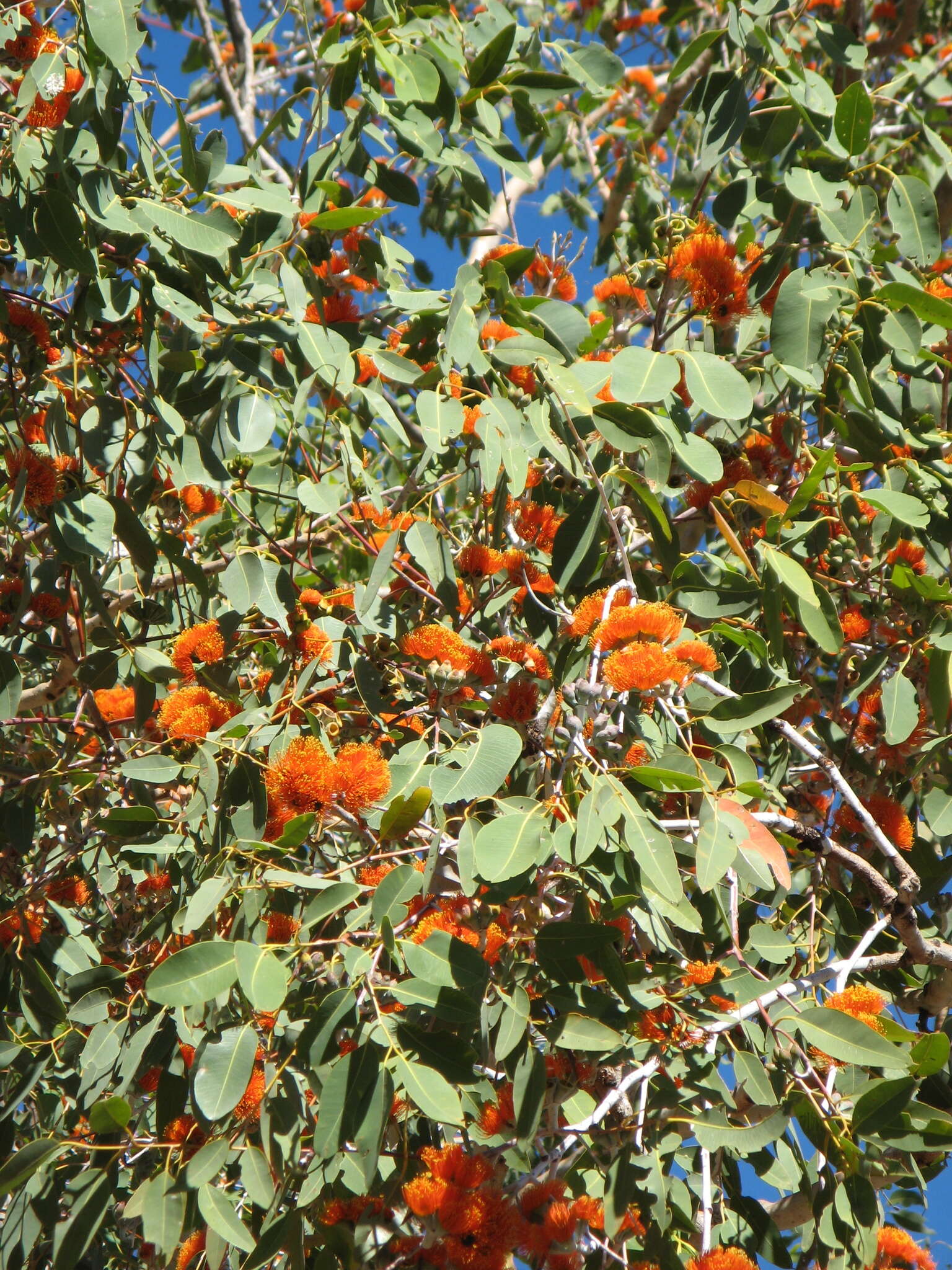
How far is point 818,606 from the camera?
1.60 meters

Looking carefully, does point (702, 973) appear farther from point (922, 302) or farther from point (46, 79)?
point (46, 79)

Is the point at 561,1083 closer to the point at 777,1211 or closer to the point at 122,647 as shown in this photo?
the point at 777,1211

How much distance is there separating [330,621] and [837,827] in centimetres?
114

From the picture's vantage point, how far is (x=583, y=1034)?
1.48 m

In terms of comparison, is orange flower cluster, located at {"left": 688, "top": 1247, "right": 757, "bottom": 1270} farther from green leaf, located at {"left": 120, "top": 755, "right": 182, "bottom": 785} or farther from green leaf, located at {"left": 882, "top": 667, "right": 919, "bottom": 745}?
green leaf, located at {"left": 120, "top": 755, "right": 182, "bottom": 785}

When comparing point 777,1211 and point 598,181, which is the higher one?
point 598,181

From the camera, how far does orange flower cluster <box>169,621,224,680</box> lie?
6.31 feet

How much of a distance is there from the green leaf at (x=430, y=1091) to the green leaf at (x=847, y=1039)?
0.54 metres

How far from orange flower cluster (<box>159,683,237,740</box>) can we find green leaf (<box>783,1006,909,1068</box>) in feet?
3.22

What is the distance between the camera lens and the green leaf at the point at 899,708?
1920mm

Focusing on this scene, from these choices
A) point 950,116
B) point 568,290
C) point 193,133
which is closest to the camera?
point 193,133

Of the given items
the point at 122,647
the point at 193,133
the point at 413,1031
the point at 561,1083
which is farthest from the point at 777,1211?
the point at 193,133

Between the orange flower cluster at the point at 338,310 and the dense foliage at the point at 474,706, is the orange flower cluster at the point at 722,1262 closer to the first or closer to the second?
the dense foliage at the point at 474,706

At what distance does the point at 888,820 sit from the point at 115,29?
1876mm
